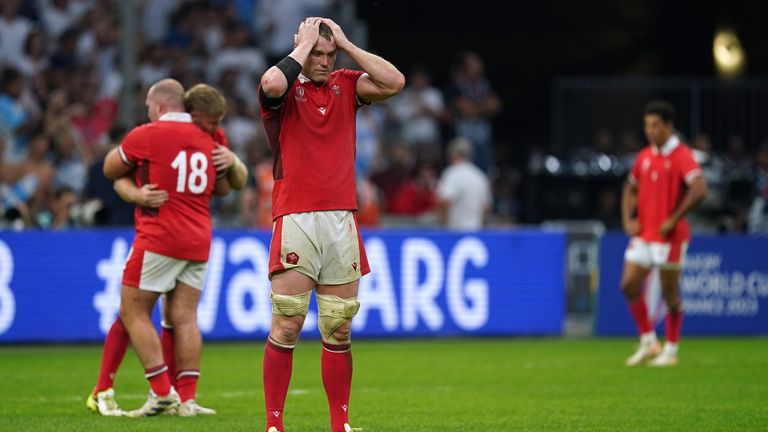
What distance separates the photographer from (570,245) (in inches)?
699

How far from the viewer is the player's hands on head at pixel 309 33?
7707 mm

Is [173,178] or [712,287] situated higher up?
[173,178]

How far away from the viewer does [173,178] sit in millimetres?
9578

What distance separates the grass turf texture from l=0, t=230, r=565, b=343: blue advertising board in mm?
292

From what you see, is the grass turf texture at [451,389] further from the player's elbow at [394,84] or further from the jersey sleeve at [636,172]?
the player's elbow at [394,84]

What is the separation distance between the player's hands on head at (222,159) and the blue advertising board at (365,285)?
6060 millimetres

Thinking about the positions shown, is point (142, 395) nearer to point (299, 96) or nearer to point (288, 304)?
point (288, 304)

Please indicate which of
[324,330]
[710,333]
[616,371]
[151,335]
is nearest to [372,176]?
[710,333]

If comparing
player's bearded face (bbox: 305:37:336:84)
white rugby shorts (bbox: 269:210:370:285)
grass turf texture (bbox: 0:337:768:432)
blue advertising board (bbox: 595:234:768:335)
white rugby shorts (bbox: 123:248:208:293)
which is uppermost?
player's bearded face (bbox: 305:37:336:84)

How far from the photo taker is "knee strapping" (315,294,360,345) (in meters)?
7.83

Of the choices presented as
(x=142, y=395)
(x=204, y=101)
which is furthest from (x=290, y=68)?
(x=142, y=395)

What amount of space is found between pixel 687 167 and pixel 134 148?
642 centimetres

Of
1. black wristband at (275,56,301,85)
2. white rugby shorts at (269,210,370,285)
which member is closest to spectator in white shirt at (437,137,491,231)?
white rugby shorts at (269,210,370,285)

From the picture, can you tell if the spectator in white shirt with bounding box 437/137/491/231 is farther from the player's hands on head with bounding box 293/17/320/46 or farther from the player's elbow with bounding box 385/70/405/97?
the player's hands on head with bounding box 293/17/320/46
